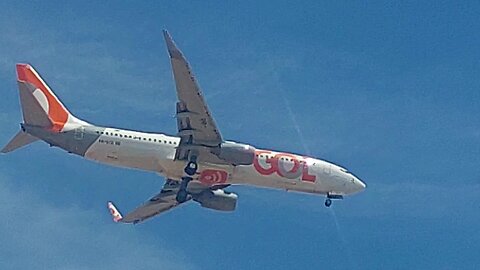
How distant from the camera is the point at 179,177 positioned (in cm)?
14988

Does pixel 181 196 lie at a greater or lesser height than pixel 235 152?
lesser

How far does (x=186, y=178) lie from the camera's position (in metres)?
150

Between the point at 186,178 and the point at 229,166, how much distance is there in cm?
400

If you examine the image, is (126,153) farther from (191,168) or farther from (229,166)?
(229,166)

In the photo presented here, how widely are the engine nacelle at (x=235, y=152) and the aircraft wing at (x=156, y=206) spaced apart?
37.5 ft

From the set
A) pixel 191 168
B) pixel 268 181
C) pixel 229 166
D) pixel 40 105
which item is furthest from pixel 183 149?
pixel 40 105

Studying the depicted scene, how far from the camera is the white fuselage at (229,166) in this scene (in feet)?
480

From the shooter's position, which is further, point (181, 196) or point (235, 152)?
point (181, 196)

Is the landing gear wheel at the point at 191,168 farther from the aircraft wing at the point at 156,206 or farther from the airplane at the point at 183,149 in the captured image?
the aircraft wing at the point at 156,206

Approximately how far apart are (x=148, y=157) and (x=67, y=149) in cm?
694

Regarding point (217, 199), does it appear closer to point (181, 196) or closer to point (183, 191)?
point (181, 196)

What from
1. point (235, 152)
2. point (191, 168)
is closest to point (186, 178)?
point (191, 168)

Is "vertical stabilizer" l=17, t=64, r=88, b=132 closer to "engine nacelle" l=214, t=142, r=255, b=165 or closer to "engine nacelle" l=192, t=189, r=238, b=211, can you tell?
"engine nacelle" l=214, t=142, r=255, b=165

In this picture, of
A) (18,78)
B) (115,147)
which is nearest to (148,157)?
(115,147)
